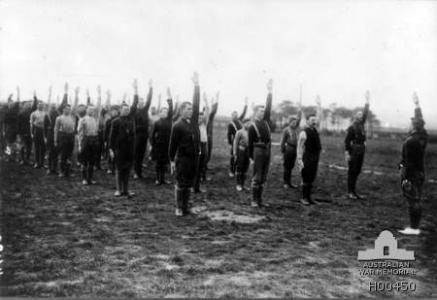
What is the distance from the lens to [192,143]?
7730 millimetres

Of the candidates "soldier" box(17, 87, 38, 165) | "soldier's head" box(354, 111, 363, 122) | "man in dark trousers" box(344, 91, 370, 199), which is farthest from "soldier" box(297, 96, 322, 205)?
"soldier" box(17, 87, 38, 165)

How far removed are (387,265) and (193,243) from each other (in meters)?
2.71

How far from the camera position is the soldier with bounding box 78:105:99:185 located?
1044cm

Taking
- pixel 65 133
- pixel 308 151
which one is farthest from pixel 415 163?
pixel 65 133

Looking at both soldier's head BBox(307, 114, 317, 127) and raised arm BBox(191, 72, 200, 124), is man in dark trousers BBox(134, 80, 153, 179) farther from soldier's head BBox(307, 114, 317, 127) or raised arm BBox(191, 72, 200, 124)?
soldier's head BBox(307, 114, 317, 127)

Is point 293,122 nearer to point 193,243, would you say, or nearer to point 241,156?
point 241,156

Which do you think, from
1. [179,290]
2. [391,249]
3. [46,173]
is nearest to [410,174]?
[391,249]

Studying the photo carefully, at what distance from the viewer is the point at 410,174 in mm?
7121

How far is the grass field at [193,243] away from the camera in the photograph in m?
4.71

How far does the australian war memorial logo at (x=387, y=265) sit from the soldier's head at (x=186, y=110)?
3817 mm

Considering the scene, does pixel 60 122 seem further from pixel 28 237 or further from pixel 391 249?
pixel 391 249

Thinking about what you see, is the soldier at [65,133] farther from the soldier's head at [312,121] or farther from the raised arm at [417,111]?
the raised arm at [417,111]

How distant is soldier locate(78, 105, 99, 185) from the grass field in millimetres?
486

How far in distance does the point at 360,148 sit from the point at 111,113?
6.89 m
